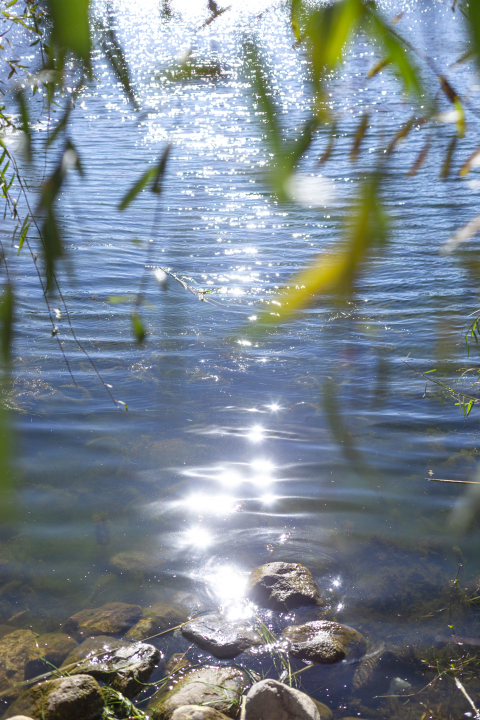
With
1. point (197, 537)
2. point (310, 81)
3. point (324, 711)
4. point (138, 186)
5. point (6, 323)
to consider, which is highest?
point (310, 81)

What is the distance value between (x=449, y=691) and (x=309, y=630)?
645mm

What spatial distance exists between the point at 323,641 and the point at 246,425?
6.32ft

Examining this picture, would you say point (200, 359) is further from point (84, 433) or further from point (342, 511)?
point (342, 511)

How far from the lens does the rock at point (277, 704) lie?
7.28 ft

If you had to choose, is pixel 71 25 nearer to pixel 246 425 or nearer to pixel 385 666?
pixel 385 666

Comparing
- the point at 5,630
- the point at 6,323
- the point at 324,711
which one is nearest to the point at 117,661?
the point at 5,630

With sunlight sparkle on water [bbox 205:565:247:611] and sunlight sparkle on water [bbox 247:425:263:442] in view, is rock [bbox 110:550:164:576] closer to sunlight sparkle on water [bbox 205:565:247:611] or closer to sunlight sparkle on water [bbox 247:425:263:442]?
sunlight sparkle on water [bbox 205:565:247:611]

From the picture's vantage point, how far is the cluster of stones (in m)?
2.27

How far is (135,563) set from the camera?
10.6 ft

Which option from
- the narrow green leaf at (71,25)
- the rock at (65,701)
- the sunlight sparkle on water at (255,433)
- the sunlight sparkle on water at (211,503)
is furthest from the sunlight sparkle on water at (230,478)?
the narrow green leaf at (71,25)

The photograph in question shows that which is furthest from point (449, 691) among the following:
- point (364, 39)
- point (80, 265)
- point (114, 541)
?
point (80, 265)

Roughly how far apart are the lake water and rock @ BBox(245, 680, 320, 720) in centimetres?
29

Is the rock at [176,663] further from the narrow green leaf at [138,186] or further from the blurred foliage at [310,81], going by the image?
the narrow green leaf at [138,186]

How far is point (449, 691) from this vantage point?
8.14ft
